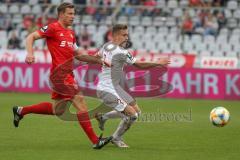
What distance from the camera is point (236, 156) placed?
34.7ft

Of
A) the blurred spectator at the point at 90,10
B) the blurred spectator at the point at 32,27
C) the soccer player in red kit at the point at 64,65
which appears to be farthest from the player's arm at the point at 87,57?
the blurred spectator at the point at 90,10

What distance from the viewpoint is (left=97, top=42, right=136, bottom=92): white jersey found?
1143 cm

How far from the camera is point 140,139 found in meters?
12.8

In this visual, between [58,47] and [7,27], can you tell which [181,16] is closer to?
[7,27]

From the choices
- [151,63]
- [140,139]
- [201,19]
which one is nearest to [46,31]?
[151,63]

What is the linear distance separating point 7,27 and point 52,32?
1795 centimetres

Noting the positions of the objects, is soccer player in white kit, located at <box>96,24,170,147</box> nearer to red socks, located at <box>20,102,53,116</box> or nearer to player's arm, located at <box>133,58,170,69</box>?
player's arm, located at <box>133,58,170,69</box>

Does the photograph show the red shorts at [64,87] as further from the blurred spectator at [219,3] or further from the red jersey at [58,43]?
the blurred spectator at [219,3]

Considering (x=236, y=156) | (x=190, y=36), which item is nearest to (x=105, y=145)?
(x=236, y=156)

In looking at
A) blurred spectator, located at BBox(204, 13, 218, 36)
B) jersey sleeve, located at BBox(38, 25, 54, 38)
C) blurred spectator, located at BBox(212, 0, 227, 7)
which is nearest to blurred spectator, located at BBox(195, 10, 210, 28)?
blurred spectator, located at BBox(204, 13, 218, 36)

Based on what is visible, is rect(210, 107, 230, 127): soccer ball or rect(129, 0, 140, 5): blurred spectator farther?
rect(129, 0, 140, 5): blurred spectator

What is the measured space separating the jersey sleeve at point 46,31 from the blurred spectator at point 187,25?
17309 millimetres

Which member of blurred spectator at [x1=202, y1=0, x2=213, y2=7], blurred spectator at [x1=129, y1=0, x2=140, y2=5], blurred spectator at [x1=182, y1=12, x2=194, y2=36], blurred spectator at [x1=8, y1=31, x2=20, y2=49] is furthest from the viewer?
blurred spectator at [x1=129, y1=0, x2=140, y2=5]

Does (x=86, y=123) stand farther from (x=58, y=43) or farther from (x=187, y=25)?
(x=187, y=25)
